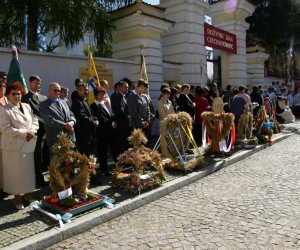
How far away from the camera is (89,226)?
15.5 ft

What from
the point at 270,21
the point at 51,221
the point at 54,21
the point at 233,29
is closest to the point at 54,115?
the point at 51,221

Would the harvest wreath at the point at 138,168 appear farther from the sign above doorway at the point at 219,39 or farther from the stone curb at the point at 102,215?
the sign above doorway at the point at 219,39

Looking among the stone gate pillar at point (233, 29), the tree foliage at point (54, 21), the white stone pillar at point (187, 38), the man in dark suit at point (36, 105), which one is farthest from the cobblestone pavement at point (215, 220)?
the stone gate pillar at point (233, 29)

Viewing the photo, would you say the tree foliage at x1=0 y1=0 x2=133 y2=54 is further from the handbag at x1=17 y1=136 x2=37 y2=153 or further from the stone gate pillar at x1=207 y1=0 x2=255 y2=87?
the handbag at x1=17 y1=136 x2=37 y2=153


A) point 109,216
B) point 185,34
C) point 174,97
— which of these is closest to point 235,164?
point 174,97

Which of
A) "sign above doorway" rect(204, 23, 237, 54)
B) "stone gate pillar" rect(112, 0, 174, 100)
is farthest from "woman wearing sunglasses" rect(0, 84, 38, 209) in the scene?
"sign above doorway" rect(204, 23, 237, 54)

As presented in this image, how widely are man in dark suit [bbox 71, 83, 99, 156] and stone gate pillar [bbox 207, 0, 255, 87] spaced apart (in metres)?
10.7

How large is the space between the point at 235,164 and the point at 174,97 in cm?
230

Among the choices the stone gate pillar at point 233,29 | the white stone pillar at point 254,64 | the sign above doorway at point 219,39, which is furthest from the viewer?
the white stone pillar at point 254,64

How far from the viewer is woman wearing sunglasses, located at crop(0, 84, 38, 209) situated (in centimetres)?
499

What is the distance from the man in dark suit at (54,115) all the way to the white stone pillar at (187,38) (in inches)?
309

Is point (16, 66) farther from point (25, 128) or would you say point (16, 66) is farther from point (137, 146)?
point (137, 146)

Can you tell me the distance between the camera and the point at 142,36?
11.3 meters

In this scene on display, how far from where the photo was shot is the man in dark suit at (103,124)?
269 inches
